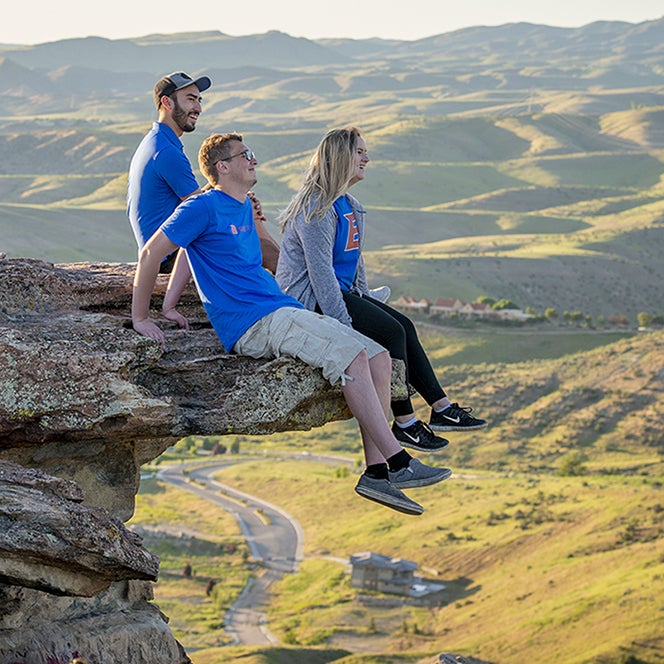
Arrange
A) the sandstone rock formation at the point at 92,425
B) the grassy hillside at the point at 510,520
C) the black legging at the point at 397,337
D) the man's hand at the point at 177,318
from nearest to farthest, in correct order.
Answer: the sandstone rock formation at the point at 92,425 → the black legging at the point at 397,337 → the man's hand at the point at 177,318 → the grassy hillside at the point at 510,520

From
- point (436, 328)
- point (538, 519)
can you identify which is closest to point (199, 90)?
point (538, 519)

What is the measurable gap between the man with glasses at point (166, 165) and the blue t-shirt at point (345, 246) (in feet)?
3.05

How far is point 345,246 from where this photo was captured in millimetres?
11234

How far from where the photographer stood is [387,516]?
69.3 m

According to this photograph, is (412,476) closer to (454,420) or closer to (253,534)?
(454,420)

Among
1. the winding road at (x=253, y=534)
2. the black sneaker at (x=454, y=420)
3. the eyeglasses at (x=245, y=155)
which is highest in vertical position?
the eyeglasses at (x=245, y=155)

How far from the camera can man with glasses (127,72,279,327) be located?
11.4m

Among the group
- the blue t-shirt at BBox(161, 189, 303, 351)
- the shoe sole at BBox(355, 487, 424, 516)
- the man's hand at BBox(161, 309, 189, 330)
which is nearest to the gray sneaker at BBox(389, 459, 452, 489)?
the shoe sole at BBox(355, 487, 424, 516)

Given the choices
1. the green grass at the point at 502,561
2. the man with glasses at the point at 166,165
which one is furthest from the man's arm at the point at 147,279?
the green grass at the point at 502,561

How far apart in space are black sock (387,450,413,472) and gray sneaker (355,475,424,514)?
6.0 inches

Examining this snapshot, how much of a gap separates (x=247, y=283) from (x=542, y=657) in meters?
35.2

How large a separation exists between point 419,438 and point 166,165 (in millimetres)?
3414

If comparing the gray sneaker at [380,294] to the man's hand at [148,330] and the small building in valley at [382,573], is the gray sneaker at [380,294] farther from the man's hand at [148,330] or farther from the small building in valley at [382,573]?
the small building in valley at [382,573]

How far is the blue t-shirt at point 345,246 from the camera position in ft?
36.4
